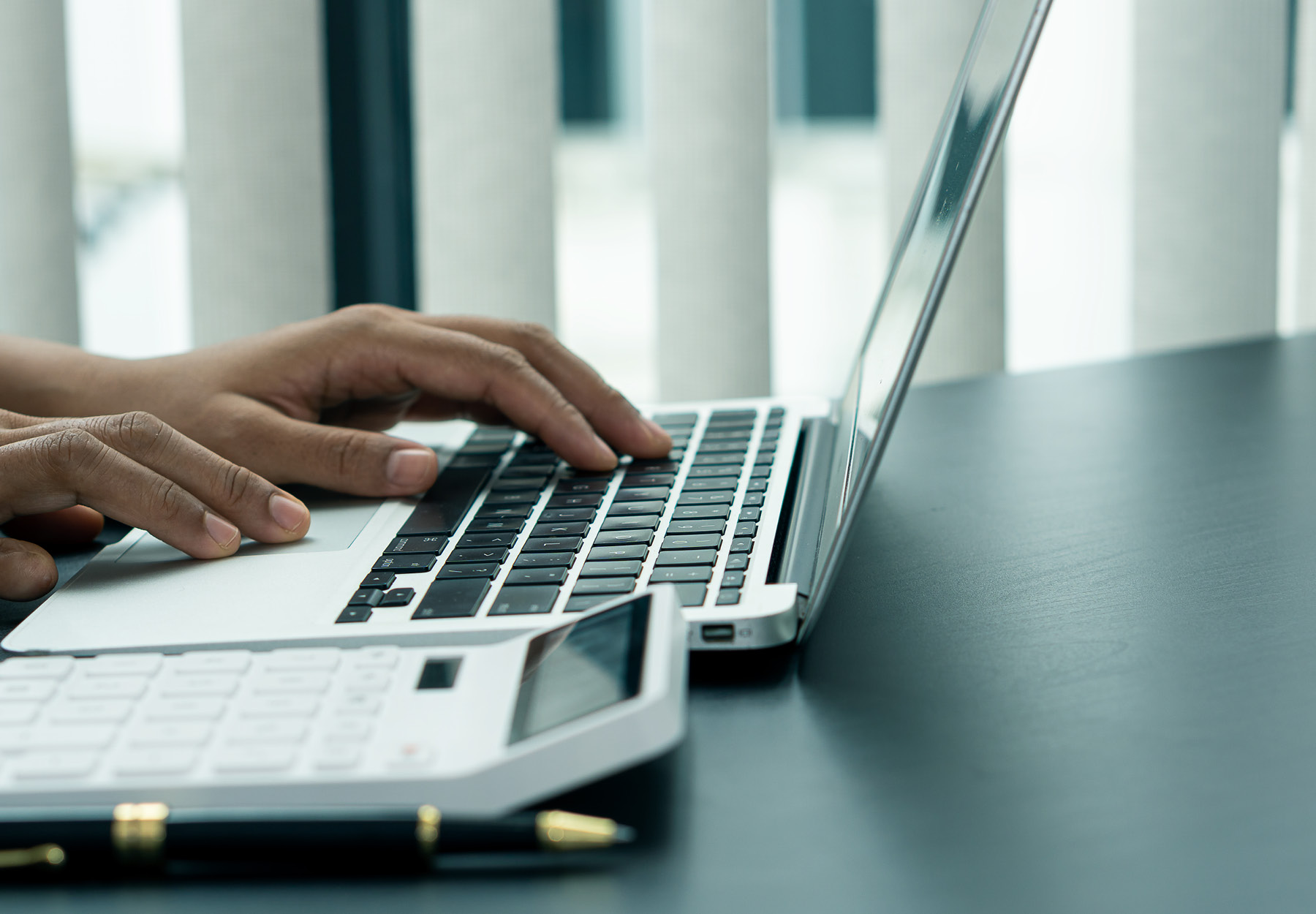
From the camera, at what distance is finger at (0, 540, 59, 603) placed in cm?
52

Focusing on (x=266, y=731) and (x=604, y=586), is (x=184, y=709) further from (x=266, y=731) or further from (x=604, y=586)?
(x=604, y=586)

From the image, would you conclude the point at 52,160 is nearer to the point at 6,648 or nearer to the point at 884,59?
the point at 884,59

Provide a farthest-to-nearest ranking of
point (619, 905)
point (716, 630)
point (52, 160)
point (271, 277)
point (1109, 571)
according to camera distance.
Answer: point (271, 277), point (52, 160), point (1109, 571), point (716, 630), point (619, 905)

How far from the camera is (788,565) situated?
48 cm

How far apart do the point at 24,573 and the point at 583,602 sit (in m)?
0.25

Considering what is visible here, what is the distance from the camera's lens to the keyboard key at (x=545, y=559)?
0.51m

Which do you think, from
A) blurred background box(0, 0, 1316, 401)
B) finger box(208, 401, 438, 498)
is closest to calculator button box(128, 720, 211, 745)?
finger box(208, 401, 438, 498)

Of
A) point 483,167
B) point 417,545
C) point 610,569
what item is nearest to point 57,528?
point 417,545

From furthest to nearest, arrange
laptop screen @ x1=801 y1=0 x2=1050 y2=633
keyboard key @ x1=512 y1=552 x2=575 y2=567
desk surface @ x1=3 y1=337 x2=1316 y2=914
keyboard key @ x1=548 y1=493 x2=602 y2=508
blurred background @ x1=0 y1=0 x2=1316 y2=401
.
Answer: blurred background @ x1=0 y1=0 x2=1316 y2=401 < keyboard key @ x1=548 y1=493 x2=602 y2=508 < keyboard key @ x1=512 y1=552 x2=575 y2=567 < laptop screen @ x1=801 y1=0 x2=1050 y2=633 < desk surface @ x1=3 y1=337 x2=1316 y2=914

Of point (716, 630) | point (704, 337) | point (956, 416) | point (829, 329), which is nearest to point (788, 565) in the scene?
point (716, 630)

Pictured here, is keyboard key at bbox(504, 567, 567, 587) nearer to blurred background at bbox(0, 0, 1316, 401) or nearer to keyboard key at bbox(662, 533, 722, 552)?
keyboard key at bbox(662, 533, 722, 552)

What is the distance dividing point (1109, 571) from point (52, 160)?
5.07ft

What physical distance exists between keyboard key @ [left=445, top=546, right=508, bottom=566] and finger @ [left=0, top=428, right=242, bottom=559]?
10 cm

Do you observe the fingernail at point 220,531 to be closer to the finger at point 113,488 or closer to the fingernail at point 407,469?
the finger at point 113,488
